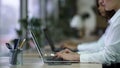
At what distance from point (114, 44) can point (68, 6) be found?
863 cm

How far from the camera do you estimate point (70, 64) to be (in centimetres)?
265

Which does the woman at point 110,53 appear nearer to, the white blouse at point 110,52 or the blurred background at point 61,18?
the white blouse at point 110,52

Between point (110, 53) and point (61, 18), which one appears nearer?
point (110, 53)

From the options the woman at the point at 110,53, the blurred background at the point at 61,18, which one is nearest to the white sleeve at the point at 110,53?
the woman at the point at 110,53

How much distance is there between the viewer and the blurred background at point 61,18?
781cm

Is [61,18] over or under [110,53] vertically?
under

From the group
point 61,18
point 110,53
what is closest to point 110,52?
point 110,53

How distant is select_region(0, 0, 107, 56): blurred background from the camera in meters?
7.81

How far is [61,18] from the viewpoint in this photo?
1058 centimetres

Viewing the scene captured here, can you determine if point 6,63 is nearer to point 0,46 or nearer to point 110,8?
point 110,8

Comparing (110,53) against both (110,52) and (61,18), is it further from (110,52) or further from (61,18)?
(61,18)

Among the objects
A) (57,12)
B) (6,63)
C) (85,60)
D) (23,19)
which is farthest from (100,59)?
Result: (57,12)

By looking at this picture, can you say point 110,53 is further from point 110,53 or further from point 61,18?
point 61,18

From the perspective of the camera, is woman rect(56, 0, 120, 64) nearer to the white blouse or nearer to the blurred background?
the white blouse
